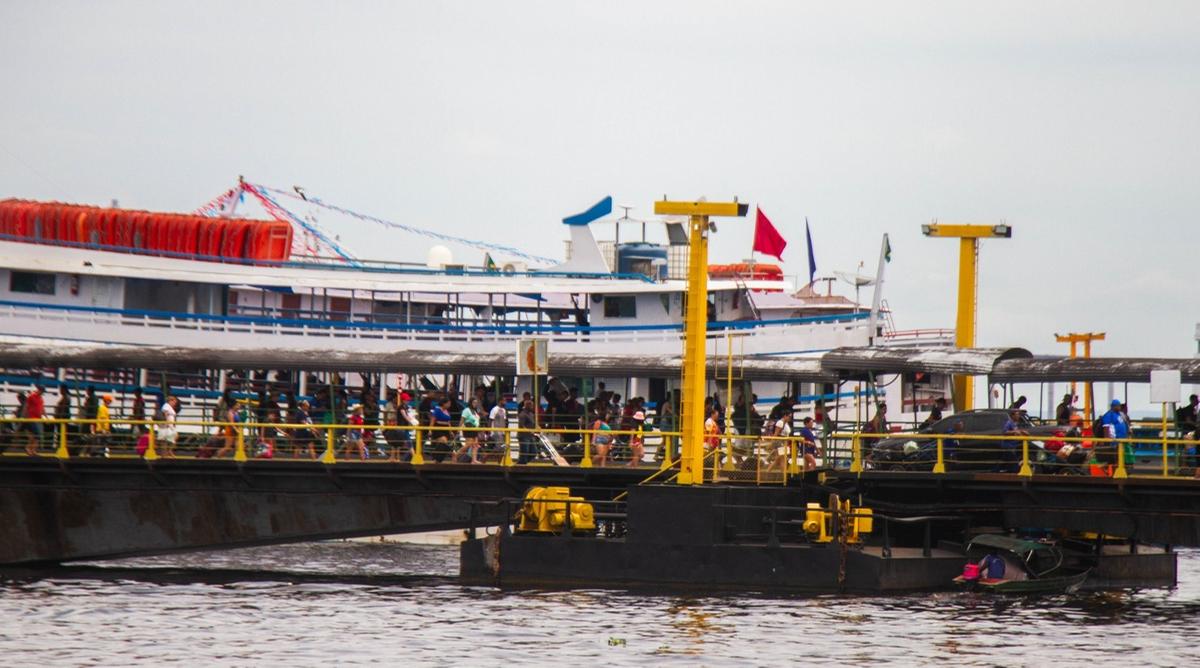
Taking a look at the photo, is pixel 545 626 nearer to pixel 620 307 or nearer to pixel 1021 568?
pixel 1021 568

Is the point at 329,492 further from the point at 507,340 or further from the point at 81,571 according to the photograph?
the point at 507,340

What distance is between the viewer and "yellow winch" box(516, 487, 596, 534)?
121 ft

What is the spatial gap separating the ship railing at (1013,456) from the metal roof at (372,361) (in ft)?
23.8

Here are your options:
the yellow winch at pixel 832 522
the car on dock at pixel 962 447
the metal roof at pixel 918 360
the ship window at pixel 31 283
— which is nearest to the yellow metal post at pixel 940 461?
the car on dock at pixel 962 447

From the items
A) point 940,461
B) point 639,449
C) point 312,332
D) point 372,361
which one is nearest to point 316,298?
point 312,332

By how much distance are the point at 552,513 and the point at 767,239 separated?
20.3 m

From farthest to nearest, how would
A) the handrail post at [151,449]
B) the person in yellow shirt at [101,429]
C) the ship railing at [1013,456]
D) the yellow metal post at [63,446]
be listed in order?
1. the person in yellow shirt at [101,429]
2. the yellow metal post at [63,446]
3. the handrail post at [151,449]
4. the ship railing at [1013,456]

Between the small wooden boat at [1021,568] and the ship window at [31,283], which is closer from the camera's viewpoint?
the small wooden boat at [1021,568]

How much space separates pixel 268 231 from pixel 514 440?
20972 millimetres

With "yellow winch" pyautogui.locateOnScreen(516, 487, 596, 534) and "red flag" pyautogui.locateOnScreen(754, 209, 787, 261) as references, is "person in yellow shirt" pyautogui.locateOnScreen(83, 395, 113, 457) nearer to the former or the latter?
"yellow winch" pyautogui.locateOnScreen(516, 487, 596, 534)

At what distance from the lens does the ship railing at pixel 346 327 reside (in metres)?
57.1

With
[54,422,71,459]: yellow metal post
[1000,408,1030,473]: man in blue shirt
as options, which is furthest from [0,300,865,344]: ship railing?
[1000,408,1030,473]: man in blue shirt

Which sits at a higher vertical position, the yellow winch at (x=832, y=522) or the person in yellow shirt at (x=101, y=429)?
the person in yellow shirt at (x=101, y=429)

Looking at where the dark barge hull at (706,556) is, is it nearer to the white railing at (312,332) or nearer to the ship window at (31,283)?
the white railing at (312,332)
